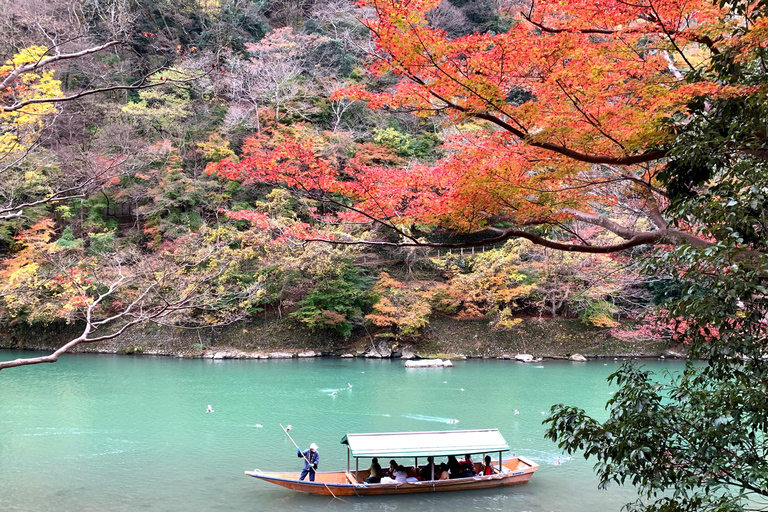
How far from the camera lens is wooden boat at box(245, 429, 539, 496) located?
27.1 ft

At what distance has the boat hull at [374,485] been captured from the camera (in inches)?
323

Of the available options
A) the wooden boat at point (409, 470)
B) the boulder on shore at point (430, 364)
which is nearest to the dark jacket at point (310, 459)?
the wooden boat at point (409, 470)

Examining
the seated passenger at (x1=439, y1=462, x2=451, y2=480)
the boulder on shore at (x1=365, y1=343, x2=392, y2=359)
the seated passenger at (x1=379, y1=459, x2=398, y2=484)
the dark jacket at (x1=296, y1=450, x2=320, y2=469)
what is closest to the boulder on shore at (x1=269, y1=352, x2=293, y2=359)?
the boulder on shore at (x1=365, y1=343, x2=392, y2=359)

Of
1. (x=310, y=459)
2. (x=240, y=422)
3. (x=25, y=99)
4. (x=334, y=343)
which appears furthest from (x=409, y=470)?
(x=334, y=343)

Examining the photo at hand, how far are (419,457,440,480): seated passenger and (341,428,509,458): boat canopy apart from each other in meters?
0.18

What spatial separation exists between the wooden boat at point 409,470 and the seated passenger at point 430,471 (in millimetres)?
106

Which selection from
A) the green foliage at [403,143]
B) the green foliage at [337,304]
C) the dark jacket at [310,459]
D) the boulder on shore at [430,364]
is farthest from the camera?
the green foliage at [403,143]

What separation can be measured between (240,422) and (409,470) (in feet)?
17.4

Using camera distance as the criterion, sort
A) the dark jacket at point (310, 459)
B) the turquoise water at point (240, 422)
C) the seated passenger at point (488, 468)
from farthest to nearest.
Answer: the seated passenger at point (488, 468)
the dark jacket at point (310, 459)
the turquoise water at point (240, 422)

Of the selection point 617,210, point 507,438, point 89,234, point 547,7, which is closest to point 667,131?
point 547,7

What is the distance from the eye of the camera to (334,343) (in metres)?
22.7

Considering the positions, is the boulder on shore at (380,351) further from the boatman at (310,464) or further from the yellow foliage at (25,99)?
the yellow foliage at (25,99)

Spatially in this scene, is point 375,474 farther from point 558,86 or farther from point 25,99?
point 25,99

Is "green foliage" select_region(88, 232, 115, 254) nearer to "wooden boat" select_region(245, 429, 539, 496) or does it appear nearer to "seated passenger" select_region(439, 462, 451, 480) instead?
"wooden boat" select_region(245, 429, 539, 496)
